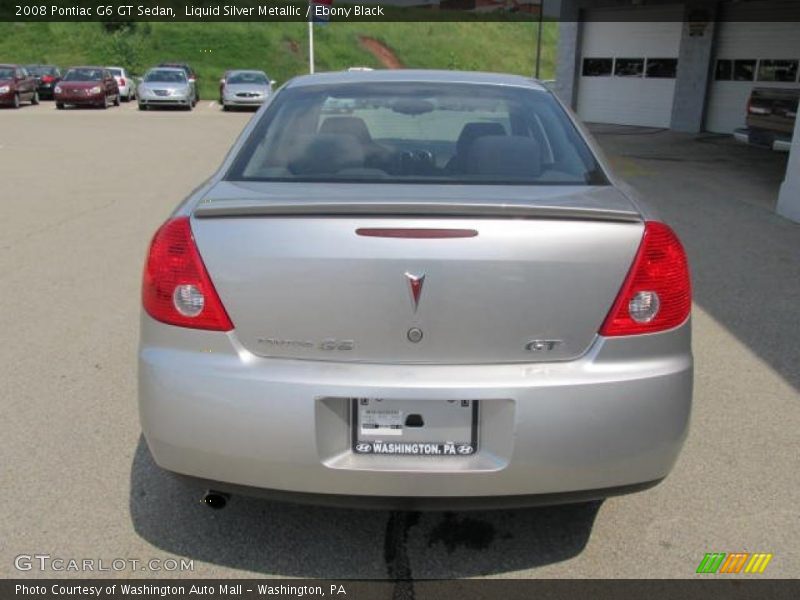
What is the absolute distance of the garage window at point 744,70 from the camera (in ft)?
60.6

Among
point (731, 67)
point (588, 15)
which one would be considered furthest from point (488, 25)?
point (731, 67)

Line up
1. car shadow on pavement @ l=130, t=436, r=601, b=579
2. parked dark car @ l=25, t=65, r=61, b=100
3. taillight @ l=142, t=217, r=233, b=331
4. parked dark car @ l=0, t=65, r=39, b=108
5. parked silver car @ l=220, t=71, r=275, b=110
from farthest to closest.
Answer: parked dark car @ l=25, t=65, r=61, b=100
parked silver car @ l=220, t=71, r=275, b=110
parked dark car @ l=0, t=65, r=39, b=108
car shadow on pavement @ l=130, t=436, r=601, b=579
taillight @ l=142, t=217, r=233, b=331

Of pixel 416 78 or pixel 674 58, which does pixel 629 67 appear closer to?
pixel 674 58

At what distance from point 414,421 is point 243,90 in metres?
26.4

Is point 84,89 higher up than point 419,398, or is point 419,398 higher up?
point 419,398

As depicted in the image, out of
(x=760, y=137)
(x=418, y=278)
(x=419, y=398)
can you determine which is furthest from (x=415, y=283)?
(x=760, y=137)

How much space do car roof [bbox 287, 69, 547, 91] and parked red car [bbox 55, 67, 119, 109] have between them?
2597 centimetres

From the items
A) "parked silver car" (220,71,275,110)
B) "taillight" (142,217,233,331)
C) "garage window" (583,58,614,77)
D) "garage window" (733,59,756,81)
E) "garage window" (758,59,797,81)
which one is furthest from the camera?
"parked silver car" (220,71,275,110)

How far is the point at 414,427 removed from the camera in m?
2.28

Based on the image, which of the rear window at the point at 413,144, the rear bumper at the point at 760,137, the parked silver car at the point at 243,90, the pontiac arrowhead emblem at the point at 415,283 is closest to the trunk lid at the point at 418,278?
the pontiac arrowhead emblem at the point at 415,283

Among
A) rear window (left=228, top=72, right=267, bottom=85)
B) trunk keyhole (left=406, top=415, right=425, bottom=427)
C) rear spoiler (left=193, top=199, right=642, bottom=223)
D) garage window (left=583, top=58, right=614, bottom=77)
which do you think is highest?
rear spoiler (left=193, top=199, right=642, bottom=223)

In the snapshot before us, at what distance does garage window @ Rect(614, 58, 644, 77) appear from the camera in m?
21.9

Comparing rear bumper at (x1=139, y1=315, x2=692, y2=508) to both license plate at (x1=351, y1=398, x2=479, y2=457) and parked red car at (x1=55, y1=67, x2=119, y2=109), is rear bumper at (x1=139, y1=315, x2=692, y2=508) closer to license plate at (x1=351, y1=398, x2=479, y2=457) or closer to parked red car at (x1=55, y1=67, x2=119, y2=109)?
license plate at (x1=351, y1=398, x2=479, y2=457)

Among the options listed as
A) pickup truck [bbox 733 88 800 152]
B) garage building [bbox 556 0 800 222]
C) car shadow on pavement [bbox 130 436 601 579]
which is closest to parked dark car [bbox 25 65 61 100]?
garage building [bbox 556 0 800 222]
